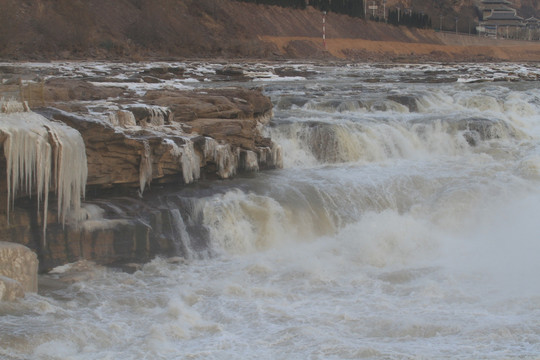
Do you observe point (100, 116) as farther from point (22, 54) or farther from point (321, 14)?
point (321, 14)

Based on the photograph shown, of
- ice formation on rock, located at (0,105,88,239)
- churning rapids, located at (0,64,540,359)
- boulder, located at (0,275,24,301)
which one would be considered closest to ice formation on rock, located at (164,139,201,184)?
churning rapids, located at (0,64,540,359)

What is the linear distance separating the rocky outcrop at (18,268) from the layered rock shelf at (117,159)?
3.50ft

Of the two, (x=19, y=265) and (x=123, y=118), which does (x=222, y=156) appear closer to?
(x=123, y=118)

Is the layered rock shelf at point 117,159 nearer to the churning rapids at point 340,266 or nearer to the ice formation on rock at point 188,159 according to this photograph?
the ice formation on rock at point 188,159

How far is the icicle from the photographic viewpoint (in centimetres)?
1088

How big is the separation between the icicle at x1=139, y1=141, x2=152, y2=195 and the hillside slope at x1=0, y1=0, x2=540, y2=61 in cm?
3128

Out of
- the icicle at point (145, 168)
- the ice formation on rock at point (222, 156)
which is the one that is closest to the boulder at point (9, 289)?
the icicle at point (145, 168)

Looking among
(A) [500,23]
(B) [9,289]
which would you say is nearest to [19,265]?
(B) [9,289]

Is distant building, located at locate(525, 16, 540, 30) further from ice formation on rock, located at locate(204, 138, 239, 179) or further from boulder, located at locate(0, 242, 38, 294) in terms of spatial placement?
boulder, located at locate(0, 242, 38, 294)

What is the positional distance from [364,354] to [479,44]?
7959 centimetres

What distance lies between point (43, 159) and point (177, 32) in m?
43.8

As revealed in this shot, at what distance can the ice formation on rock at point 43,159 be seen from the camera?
9016 millimetres

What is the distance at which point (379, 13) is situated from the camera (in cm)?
8700

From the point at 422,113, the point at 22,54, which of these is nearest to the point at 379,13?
the point at 22,54
